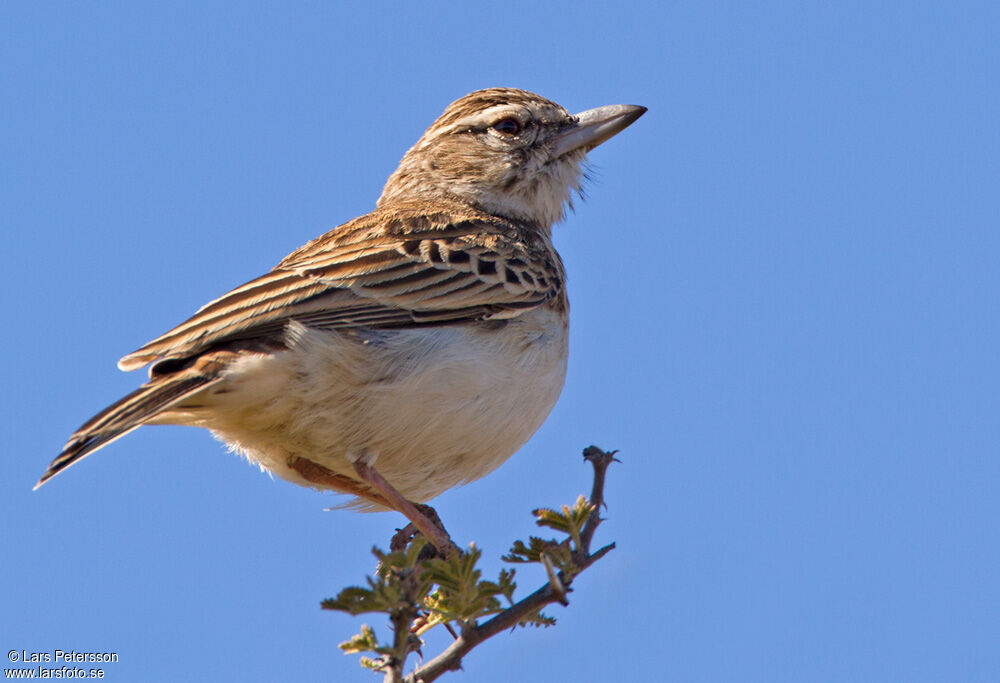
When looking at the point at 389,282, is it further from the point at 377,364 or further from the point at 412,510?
the point at 412,510

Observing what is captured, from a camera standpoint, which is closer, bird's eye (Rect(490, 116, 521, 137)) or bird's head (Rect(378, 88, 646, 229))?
bird's head (Rect(378, 88, 646, 229))

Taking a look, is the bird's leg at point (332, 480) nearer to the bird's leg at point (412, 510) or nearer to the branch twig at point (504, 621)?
the bird's leg at point (412, 510)

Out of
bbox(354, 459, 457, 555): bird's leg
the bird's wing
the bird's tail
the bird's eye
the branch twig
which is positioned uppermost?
the bird's eye

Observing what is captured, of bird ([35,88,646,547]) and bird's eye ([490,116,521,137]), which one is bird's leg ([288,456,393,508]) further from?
bird's eye ([490,116,521,137])

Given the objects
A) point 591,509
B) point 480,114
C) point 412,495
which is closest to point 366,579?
point 591,509

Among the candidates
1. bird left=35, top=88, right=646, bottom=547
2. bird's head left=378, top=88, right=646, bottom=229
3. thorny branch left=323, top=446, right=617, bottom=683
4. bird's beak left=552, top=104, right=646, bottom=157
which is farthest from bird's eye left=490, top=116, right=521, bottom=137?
thorny branch left=323, top=446, right=617, bottom=683

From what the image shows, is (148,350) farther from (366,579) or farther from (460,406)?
(366,579)
